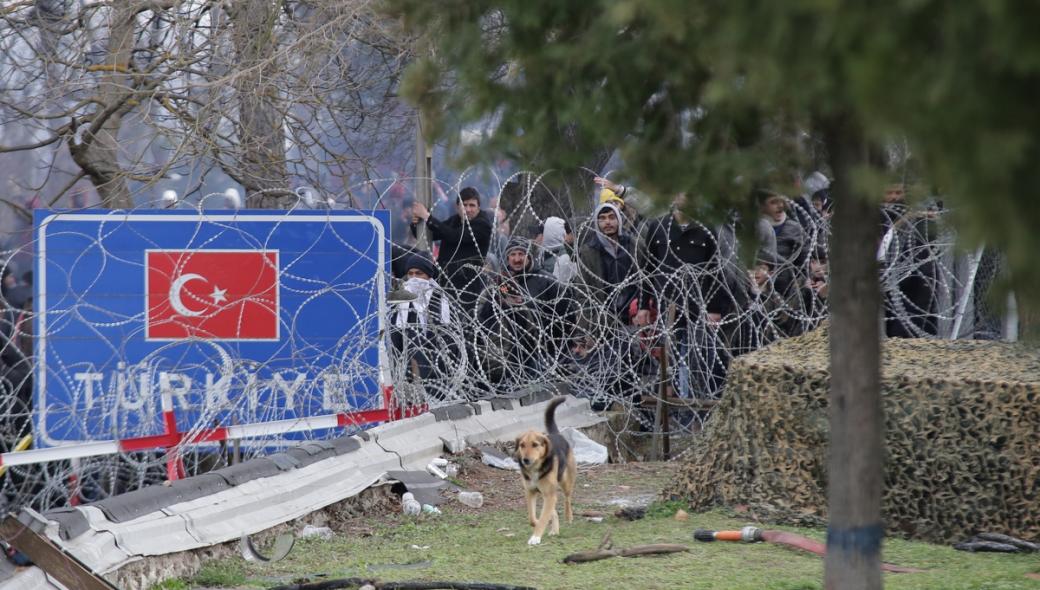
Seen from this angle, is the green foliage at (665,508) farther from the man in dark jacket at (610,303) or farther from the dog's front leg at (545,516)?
the man in dark jacket at (610,303)

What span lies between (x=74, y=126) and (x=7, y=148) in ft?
4.41

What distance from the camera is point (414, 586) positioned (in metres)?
5.93

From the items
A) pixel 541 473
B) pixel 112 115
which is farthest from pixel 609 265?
pixel 112 115

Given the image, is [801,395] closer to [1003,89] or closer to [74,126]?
[1003,89]

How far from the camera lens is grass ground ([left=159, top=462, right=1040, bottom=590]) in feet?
20.5

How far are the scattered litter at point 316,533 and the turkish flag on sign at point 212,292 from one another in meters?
3.17

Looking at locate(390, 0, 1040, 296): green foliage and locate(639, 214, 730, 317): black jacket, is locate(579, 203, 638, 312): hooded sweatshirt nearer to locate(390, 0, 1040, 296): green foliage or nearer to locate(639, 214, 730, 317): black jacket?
locate(639, 214, 730, 317): black jacket

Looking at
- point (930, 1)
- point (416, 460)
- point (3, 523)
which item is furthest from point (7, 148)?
point (930, 1)

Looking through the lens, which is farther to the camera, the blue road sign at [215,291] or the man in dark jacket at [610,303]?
the man in dark jacket at [610,303]

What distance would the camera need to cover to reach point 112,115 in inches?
546

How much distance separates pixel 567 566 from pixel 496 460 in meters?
4.06

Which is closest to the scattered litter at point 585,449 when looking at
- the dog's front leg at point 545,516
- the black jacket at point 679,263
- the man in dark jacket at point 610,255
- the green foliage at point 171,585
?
the man in dark jacket at point 610,255

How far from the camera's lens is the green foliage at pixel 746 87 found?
237cm

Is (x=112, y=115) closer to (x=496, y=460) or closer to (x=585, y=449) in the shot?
(x=496, y=460)
